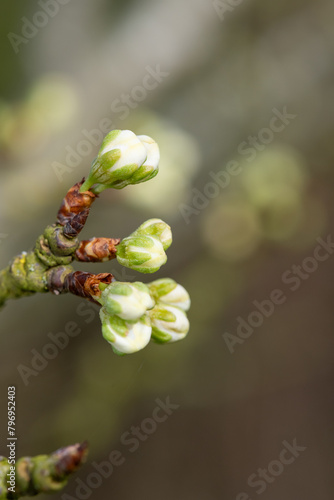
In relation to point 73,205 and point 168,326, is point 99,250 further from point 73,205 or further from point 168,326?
point 168,326

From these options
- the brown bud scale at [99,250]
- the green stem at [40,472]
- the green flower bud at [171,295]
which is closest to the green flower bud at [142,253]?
the brown bud scale at [99,250]

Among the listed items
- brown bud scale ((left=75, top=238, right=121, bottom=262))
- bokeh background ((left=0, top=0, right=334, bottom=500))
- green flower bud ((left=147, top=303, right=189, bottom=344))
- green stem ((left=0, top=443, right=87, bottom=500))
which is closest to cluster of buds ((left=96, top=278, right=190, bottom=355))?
green flower bud ((left=147, top=303, right=189, bottom=344))

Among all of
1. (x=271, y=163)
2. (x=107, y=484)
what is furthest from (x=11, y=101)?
(x=107, y=484)

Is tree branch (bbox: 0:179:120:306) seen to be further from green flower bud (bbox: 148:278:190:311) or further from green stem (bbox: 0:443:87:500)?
green stem (bbox: 0:443:87:500)

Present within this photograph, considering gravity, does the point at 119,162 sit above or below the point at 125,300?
above

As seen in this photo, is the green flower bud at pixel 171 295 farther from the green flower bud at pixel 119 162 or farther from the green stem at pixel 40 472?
the green stem at pixel 40 472

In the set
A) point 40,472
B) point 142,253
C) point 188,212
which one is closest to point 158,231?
point 142,253

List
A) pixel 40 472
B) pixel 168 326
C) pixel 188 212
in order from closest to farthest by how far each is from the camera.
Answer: pixel 40 472 → pixel 168 326 → pixel 188 212
